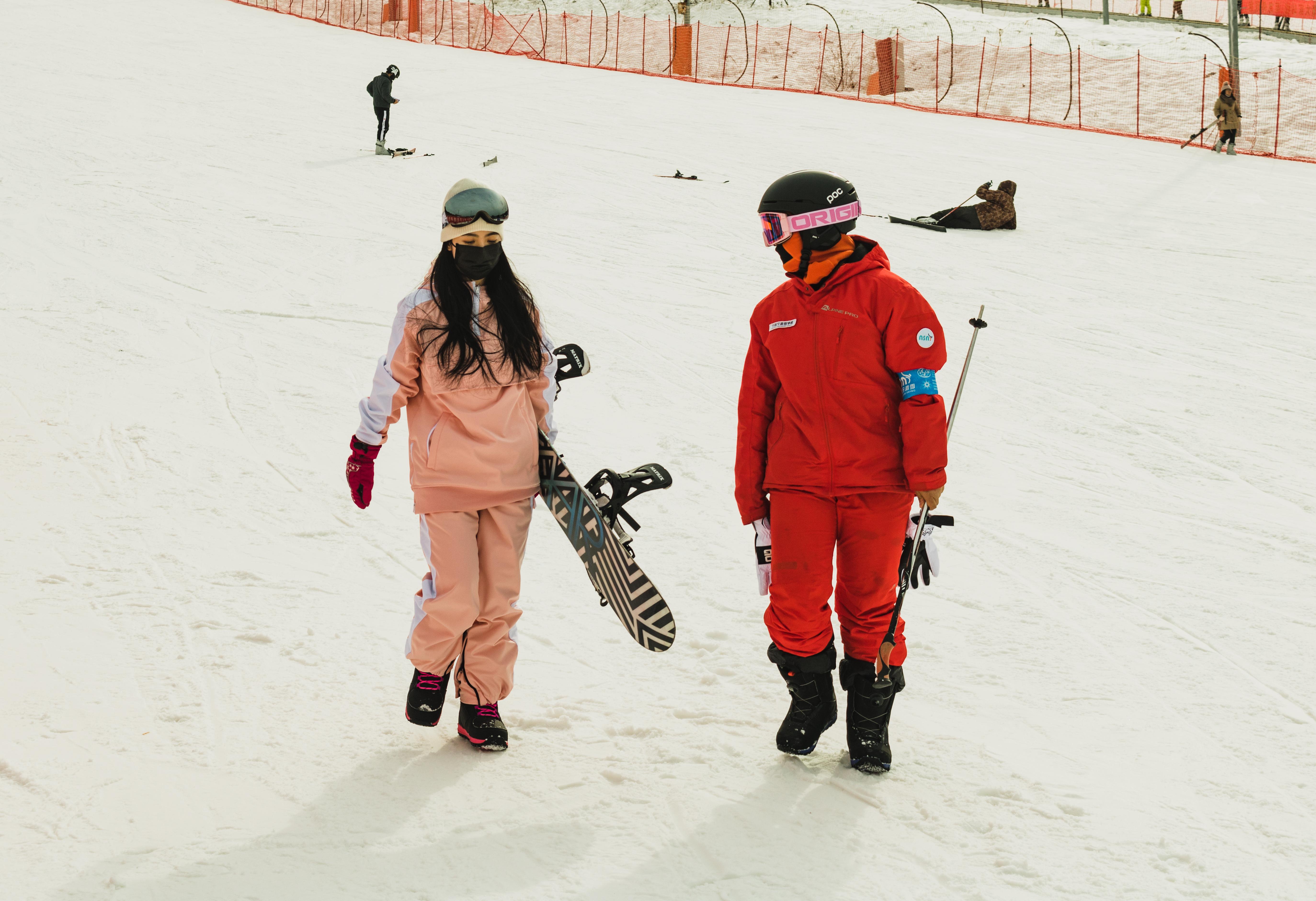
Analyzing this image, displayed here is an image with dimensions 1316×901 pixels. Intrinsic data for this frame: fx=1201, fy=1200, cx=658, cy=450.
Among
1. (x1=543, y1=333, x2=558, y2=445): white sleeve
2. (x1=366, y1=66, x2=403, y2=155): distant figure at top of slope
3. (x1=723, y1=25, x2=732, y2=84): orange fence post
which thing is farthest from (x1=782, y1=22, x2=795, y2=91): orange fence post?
(x1=543, y1=333, x2=558, y2=445): white sleeve

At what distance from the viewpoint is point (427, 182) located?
573 inches

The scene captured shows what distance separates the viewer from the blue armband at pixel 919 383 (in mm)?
3328

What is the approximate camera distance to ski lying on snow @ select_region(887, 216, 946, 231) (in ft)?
43.5

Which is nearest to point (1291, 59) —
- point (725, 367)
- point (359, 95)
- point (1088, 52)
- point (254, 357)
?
point (1088, 52)

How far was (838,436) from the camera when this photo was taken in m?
3.40

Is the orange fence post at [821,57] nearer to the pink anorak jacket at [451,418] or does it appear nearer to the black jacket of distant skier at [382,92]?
the black jacket of distant skier at [382,92]

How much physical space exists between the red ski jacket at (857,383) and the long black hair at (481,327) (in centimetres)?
67

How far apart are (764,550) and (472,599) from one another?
89 centimetres

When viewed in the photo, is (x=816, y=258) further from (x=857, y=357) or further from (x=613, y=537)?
(x=613, y=537)

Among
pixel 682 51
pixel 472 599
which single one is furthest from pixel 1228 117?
pixel 472 599

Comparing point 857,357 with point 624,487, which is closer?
point 857,357

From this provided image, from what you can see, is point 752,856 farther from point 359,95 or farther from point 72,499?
point 359,95

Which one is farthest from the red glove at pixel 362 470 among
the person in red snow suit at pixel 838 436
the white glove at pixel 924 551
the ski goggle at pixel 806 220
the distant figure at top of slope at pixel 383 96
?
the distant figure at top of slope at pixel 383 96

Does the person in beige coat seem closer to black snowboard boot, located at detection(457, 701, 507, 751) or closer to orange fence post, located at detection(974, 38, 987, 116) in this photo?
orange fence post, located at detection(974, 38, 987, 116)
